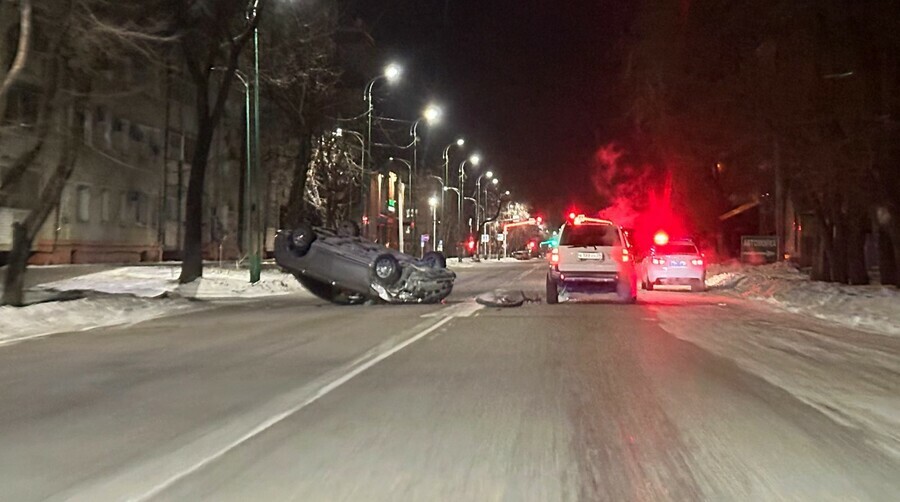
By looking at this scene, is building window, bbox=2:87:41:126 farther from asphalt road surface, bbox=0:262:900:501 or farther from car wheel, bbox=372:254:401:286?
asphalt road surface, bbox=0:262:900:501

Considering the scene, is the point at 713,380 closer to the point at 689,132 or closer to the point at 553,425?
the point at 553,425

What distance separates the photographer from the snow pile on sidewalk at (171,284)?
2953 cm

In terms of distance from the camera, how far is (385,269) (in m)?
23.7

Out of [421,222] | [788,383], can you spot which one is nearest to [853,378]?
[788,383]

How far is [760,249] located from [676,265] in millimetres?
18161

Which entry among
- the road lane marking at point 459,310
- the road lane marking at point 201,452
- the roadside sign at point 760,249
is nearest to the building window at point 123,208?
the road lane marking at point 459,310

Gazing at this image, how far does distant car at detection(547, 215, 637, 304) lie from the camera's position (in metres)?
22.4

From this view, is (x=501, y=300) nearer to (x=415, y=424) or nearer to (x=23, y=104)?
(x=415, y=424)

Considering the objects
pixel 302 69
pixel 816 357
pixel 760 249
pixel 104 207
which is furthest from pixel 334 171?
pixel 816 357

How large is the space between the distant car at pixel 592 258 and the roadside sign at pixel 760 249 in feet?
86.5

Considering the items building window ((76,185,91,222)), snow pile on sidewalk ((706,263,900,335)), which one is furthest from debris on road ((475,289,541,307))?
building window ((76,185,91,222))

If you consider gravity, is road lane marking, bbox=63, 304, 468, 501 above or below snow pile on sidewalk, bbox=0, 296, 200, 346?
below

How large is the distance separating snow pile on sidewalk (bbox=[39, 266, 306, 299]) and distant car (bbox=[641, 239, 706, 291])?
38.2ft

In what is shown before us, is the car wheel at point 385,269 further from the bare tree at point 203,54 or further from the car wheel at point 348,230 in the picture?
the bare tree at point 203,54
